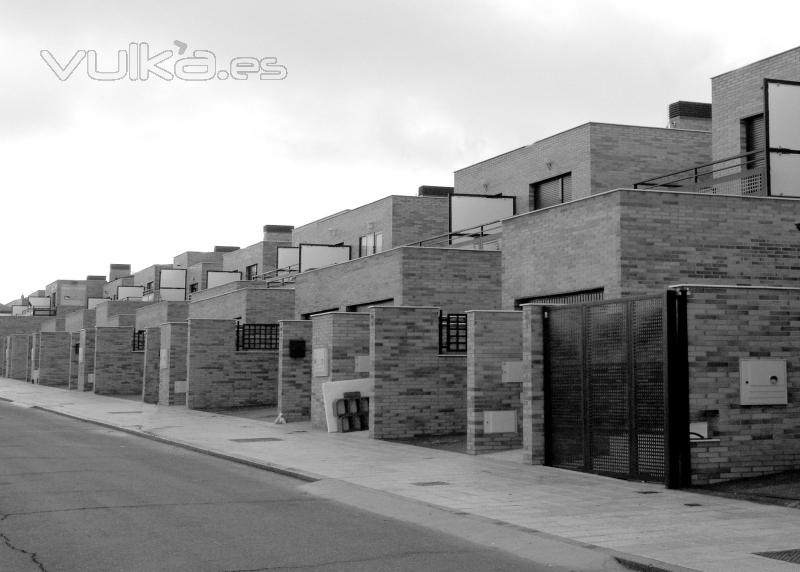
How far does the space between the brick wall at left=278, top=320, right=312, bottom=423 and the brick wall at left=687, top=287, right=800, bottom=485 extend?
15.3 metres

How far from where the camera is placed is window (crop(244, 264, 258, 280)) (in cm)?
5106

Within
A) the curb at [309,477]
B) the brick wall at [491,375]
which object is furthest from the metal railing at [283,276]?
the brick wall at [491,375]

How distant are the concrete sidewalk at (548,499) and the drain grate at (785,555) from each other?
12 cm

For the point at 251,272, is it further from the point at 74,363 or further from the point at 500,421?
the point at 500,421

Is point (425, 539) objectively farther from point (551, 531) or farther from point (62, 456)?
point (62, 456)

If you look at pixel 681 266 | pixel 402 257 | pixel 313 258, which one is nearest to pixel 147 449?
pixel 402 257

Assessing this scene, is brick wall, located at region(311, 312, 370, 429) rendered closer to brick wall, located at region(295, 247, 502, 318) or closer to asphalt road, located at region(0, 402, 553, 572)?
brick wall, located at region(295, 247, 502, 318)

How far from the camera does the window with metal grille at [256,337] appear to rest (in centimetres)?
3362

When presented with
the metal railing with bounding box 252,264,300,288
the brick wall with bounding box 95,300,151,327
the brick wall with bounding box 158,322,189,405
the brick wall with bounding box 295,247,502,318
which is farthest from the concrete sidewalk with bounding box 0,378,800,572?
the brick wall with bounding box 95,300,151,327

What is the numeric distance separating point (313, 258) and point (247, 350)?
4581mm

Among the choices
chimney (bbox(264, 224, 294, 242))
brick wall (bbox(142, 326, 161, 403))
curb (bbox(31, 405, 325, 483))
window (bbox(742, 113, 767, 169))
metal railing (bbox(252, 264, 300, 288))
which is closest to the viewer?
curb (bbox(31, 405, 325, 483))

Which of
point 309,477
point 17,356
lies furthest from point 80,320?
point 309,477

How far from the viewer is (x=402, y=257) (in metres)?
24.6

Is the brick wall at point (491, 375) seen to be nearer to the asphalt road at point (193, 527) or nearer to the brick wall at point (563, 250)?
the brick wall at point (563, 250)
